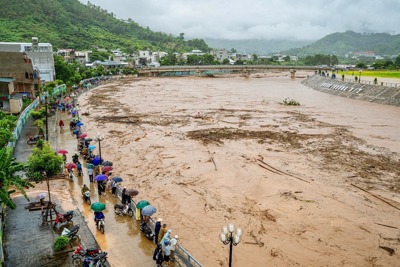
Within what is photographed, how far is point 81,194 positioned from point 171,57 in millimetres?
120109

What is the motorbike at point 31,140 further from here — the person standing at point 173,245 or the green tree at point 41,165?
the person standing at point 173,245

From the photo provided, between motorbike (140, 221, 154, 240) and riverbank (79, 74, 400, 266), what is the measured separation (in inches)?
73.3

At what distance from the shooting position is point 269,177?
2155cm

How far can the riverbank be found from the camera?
1409 cm

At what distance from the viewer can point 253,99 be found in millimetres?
59156

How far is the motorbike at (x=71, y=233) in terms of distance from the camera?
40.2ft

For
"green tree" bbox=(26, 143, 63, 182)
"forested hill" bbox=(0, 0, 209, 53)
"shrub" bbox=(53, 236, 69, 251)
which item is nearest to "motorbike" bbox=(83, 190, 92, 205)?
"green tree" bbox=(26, 143, 63, 182)

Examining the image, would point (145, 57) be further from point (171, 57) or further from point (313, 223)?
point (313, 223)

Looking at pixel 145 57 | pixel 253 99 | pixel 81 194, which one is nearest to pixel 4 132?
pixel 81 194

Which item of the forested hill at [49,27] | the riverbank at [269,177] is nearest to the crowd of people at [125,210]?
the riverbank at [269,177]

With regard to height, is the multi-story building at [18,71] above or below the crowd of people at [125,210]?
above

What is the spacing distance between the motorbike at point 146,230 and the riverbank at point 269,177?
186cm

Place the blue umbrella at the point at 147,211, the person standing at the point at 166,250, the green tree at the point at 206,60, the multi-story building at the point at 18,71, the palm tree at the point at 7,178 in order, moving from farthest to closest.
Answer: the green tree at the point at 206,60 → the multi-story building at the point at 18,71 → the blue umbrella at the point at 147,211 → the person standing at the point at 166,250 → the palm tree at the point at 7,178

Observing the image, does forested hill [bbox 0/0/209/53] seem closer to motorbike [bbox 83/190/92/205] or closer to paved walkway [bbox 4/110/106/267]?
motorbike [bbox 83/190/92/205]
